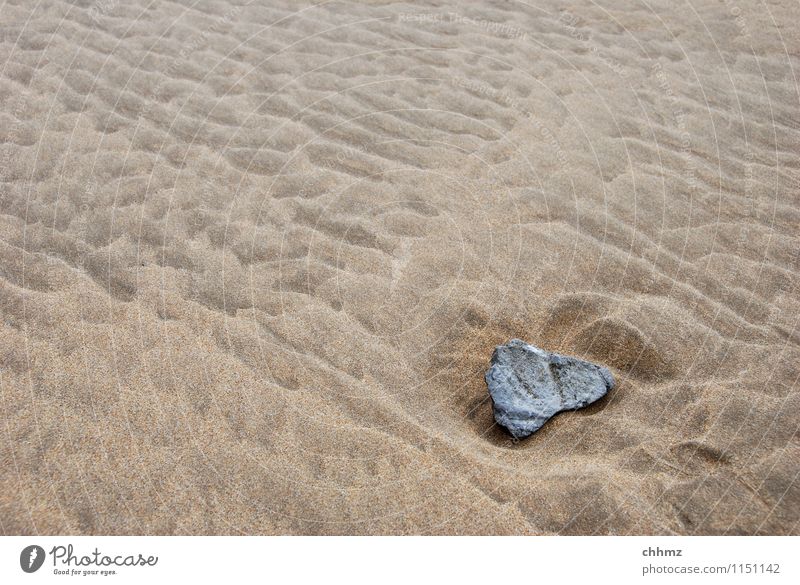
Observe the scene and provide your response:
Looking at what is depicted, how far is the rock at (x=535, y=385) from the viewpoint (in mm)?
3361

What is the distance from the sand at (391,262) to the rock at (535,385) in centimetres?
8

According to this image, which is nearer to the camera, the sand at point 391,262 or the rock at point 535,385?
the sand at point 391,262

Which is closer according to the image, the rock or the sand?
the sand

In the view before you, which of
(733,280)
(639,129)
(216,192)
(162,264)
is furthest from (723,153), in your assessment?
(162,264)

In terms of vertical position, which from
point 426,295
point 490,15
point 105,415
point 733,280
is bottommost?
point 105,415

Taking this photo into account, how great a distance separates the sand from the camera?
3070mm

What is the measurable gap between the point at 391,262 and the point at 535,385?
123cm

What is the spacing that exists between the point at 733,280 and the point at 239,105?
3.75m

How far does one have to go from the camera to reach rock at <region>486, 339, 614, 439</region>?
336 cm

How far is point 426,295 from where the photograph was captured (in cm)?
400

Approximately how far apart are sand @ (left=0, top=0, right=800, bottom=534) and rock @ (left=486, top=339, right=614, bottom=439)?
0.08 m

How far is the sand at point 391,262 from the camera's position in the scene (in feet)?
10.1

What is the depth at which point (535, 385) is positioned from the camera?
11.4 feet

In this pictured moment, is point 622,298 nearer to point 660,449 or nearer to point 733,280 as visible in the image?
point 733,280
